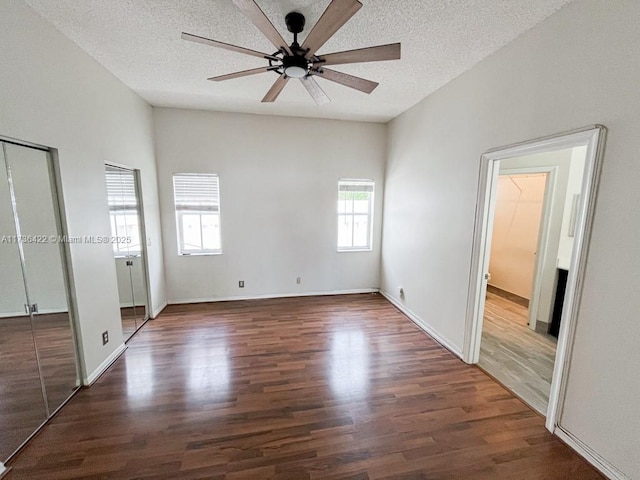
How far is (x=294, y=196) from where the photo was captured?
14.8 ft

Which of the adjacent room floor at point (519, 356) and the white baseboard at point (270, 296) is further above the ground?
the white baseboard at point (270, 296)

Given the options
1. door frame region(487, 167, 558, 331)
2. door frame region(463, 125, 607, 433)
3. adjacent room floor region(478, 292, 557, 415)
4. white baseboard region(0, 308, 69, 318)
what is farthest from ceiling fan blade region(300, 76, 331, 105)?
adjacent room floor region(478, 292, 557, 415)

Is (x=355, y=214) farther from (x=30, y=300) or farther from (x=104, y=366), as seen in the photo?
(x=30, y=300)

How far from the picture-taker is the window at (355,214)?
4742mm

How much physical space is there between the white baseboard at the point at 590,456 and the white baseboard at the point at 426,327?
1.04m

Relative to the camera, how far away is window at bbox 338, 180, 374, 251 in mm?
4742

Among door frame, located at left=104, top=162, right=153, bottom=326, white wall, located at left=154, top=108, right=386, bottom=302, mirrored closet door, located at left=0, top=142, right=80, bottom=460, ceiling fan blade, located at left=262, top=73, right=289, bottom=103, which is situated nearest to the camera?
mirrored closet door, located at left=0, top=142, right=80, bottom=460

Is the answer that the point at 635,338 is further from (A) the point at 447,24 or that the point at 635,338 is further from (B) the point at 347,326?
(B) the point at 347,326

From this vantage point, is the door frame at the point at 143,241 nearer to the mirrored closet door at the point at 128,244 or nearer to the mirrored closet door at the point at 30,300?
the mirrored closet door at the point at 128,244

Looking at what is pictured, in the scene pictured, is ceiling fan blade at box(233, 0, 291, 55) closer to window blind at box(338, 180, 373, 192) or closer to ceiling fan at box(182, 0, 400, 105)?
ceiling fan at box(182, 0, 400, 105)

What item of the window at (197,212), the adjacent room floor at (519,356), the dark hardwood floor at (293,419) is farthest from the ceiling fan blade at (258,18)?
the adjacent room floor at (519,356)

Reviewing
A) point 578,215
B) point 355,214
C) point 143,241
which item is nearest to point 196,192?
point 143,241

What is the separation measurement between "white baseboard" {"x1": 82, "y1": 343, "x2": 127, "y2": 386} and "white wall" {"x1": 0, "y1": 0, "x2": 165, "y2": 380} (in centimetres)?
5

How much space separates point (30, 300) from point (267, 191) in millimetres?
3043
